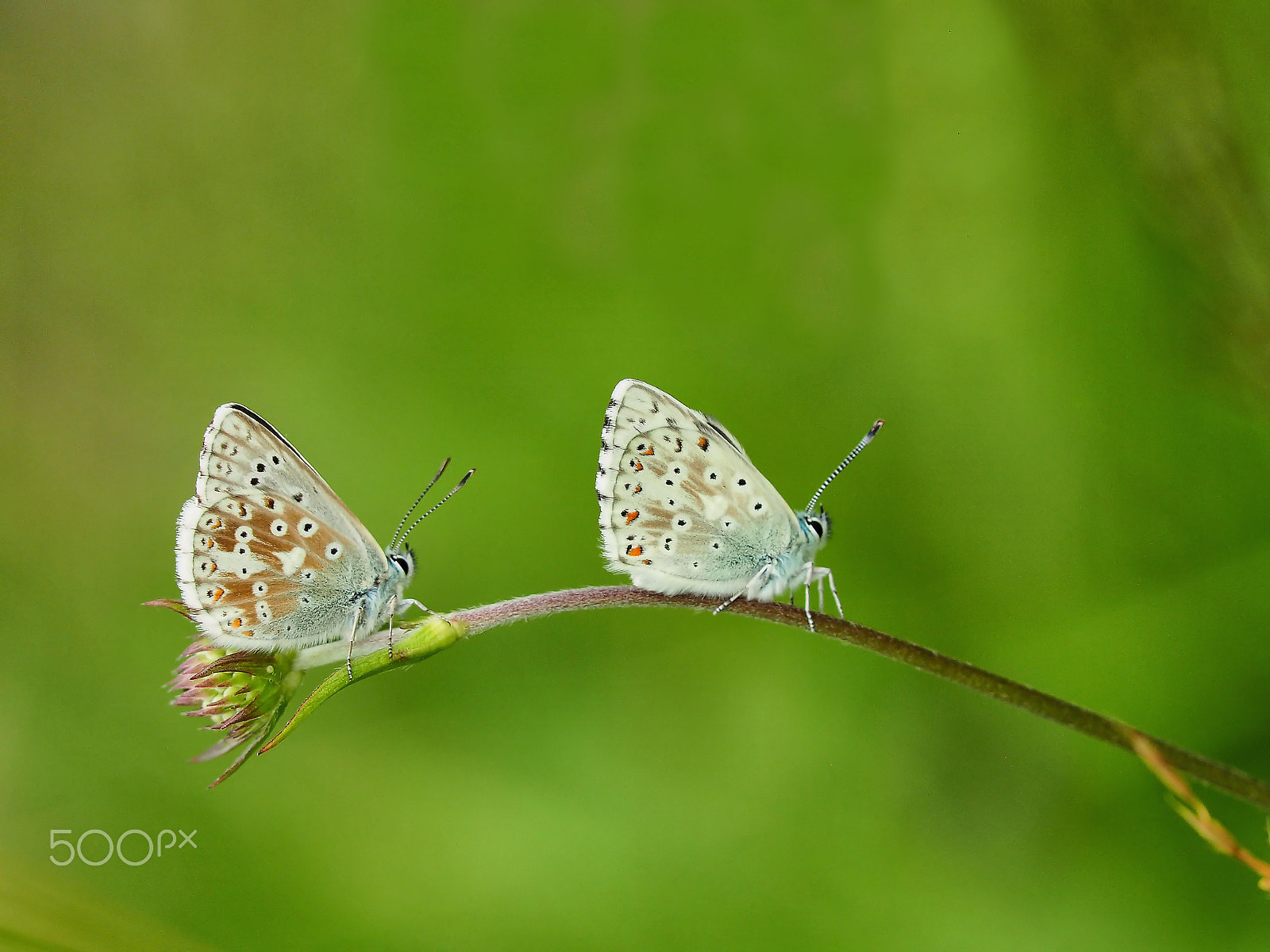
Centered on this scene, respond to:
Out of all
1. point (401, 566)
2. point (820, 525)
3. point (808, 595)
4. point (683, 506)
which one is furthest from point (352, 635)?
point (820, 525)

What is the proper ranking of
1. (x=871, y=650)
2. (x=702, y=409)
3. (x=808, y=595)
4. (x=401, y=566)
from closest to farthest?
1. (x=871, y=650)
2. (x=808, y=595)
3. (x=401, y=566)
4. (x=702, y=409)

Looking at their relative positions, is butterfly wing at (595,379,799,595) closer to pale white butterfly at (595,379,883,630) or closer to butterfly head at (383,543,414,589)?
pale white butterfly at (595,379,883,630)

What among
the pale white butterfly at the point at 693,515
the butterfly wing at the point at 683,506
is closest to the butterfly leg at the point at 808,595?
the pale white butterfly at the point at 693,515

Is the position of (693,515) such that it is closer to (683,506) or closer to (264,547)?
(683,506)

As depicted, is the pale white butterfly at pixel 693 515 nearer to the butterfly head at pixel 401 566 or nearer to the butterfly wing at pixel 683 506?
the butterfly wing at pixel 683 506

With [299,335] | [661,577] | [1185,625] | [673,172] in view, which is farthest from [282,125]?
[1185,625]

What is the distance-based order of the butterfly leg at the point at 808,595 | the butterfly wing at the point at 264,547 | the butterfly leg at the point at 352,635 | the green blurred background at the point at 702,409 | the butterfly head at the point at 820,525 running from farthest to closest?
the green blurred background at the point at 702,409 → the butterfly head at the point at 820,525 → the butterfly wing at the point at 264,547 → the butterfly leg at the point at 808,595 → the butterfly leg at the point at 352,635

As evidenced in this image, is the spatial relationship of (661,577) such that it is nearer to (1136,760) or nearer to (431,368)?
(1136,760)
